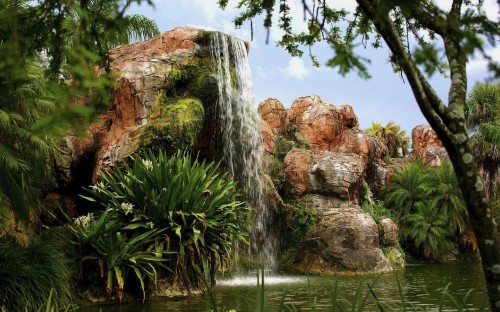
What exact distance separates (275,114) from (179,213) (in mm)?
17674

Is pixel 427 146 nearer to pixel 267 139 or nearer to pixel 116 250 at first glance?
pixel 267 139

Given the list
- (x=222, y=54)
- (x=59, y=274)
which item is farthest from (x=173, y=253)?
(x=222, y=54)

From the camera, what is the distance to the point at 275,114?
28.3 meters

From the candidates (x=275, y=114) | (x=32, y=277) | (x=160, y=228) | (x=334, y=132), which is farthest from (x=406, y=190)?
(x=32, y=277)

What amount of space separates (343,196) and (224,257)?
816 cm

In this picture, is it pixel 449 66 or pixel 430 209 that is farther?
pixel 430 209

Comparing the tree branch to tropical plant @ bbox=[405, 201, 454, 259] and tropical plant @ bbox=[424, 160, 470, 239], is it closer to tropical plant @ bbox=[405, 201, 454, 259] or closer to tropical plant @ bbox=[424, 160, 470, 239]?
tropical plant @ bbox=[405, 201, 454, 259]

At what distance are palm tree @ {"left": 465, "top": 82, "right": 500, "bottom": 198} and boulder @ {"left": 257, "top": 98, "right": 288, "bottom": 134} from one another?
344 inches

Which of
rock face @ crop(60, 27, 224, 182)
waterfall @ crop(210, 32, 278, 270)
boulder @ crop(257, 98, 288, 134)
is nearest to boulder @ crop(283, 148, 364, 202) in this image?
waterfall @ crop(210, 32, 278, 270)

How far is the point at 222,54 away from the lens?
56.4ft

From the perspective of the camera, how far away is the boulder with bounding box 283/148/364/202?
19328mm

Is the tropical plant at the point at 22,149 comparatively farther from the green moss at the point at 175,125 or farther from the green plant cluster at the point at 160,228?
the green moss at the point at 175,125

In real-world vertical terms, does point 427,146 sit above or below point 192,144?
above

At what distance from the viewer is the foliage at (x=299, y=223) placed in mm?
18156
